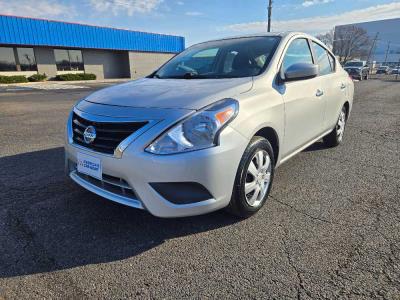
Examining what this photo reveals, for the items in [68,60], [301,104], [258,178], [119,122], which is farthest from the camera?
[68,60]

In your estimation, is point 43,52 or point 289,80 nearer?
point 289,80

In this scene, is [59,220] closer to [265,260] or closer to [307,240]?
[265,260]

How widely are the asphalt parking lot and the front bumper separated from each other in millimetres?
358

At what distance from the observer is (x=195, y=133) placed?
2.13 meters

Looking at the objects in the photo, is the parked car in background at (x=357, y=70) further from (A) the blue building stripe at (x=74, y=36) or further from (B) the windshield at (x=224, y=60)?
(B) the windshield at (x=224, y=60)

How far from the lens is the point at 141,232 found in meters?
2.47

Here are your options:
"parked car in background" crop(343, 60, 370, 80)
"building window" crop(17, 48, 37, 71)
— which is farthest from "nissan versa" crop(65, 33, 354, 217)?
"building window" crop(17, 48, 37, 71)

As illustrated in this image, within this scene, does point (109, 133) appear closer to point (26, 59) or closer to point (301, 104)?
point (301, 104)

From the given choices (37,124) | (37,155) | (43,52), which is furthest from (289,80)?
(43,52)

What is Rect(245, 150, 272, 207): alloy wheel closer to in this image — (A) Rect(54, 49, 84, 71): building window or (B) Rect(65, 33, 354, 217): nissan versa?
(B) Rect(65, 33, 354, 217): nissan versa

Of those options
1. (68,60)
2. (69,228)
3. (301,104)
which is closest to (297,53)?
(301,104)

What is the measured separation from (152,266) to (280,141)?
1.69 meters

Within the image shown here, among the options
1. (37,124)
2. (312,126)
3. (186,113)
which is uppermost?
(186,113)

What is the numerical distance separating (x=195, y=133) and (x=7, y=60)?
29.9 m
